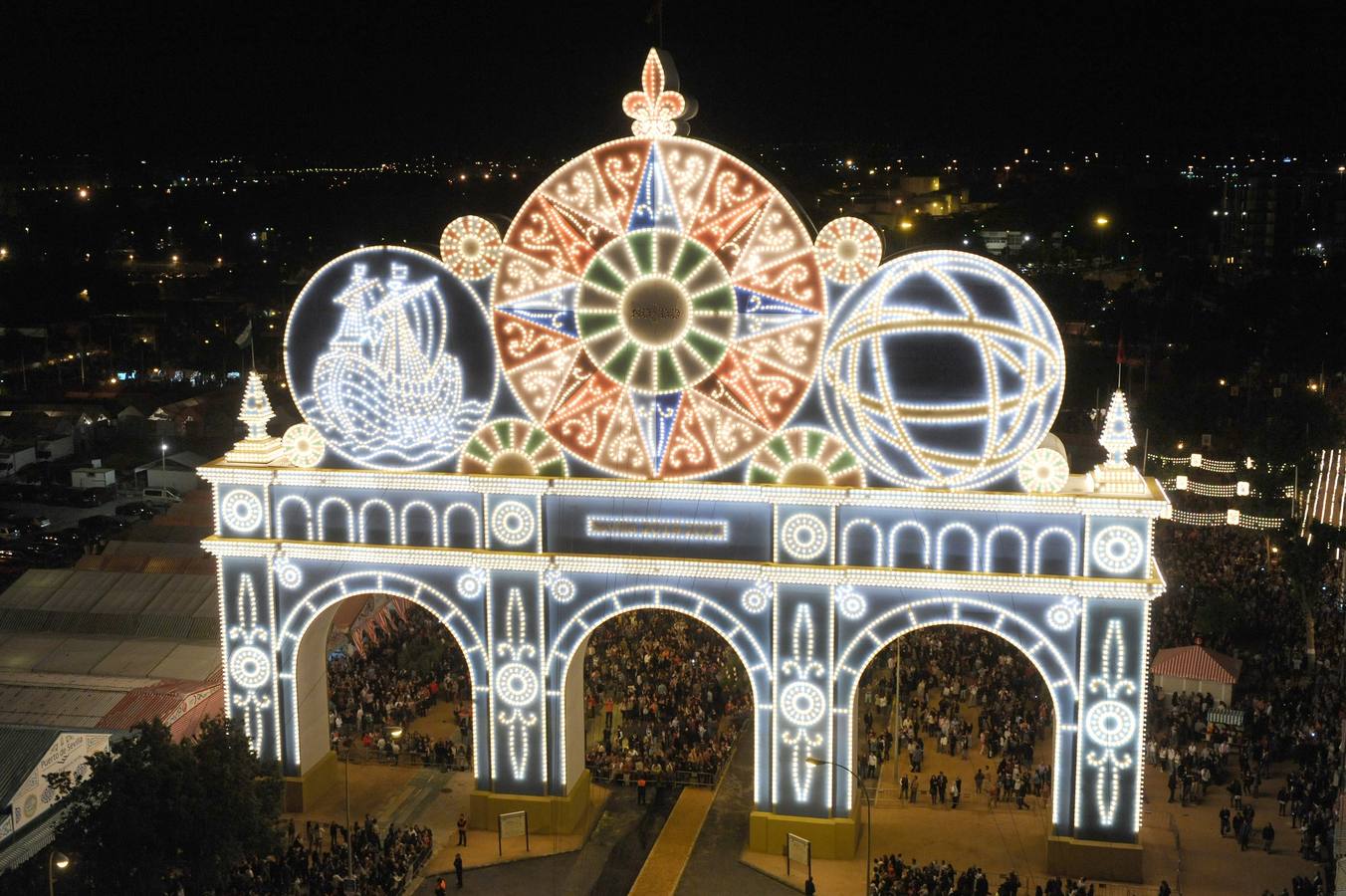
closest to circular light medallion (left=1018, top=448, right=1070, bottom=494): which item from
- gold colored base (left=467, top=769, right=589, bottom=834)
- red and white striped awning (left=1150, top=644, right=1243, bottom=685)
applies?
red and white striped awning (left=1150, top=644, right=1243, bottom=685)

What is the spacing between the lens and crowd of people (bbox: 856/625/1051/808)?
31797mm

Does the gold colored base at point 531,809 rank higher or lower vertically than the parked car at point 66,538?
lower

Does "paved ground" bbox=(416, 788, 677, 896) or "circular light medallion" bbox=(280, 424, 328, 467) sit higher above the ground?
"circular light medallion" bbox=(280, 424, 328, 467)

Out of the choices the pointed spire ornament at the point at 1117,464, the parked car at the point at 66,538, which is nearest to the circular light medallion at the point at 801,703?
the pointed spire ornament at the point at 1117,464

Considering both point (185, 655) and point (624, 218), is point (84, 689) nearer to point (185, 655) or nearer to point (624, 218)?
point (185, 655)

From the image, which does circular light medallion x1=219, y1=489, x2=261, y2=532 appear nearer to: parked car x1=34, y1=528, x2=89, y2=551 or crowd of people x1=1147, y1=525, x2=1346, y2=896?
crowd of people x1=1147, y1=525, x2=1346, y2=896

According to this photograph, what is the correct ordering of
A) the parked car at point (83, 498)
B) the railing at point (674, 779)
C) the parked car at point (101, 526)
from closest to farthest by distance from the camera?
the railing at point (674, 779), the parked car at point (101, 526), the parked car at point (83, 498)

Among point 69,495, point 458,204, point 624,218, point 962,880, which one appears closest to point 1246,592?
point 962,880

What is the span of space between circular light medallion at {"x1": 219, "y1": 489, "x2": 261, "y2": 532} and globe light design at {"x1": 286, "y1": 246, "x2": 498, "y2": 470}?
258 cm

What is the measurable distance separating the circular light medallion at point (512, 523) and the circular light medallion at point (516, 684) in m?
2.78

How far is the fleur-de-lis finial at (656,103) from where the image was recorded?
27562 mm

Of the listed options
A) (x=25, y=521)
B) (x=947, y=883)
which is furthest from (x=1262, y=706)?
(x=25, y=521)

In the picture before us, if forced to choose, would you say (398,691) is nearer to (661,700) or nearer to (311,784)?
(311,784)

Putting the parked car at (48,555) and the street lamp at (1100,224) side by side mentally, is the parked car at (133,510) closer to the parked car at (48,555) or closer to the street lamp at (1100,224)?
the parked car at (48,555)
